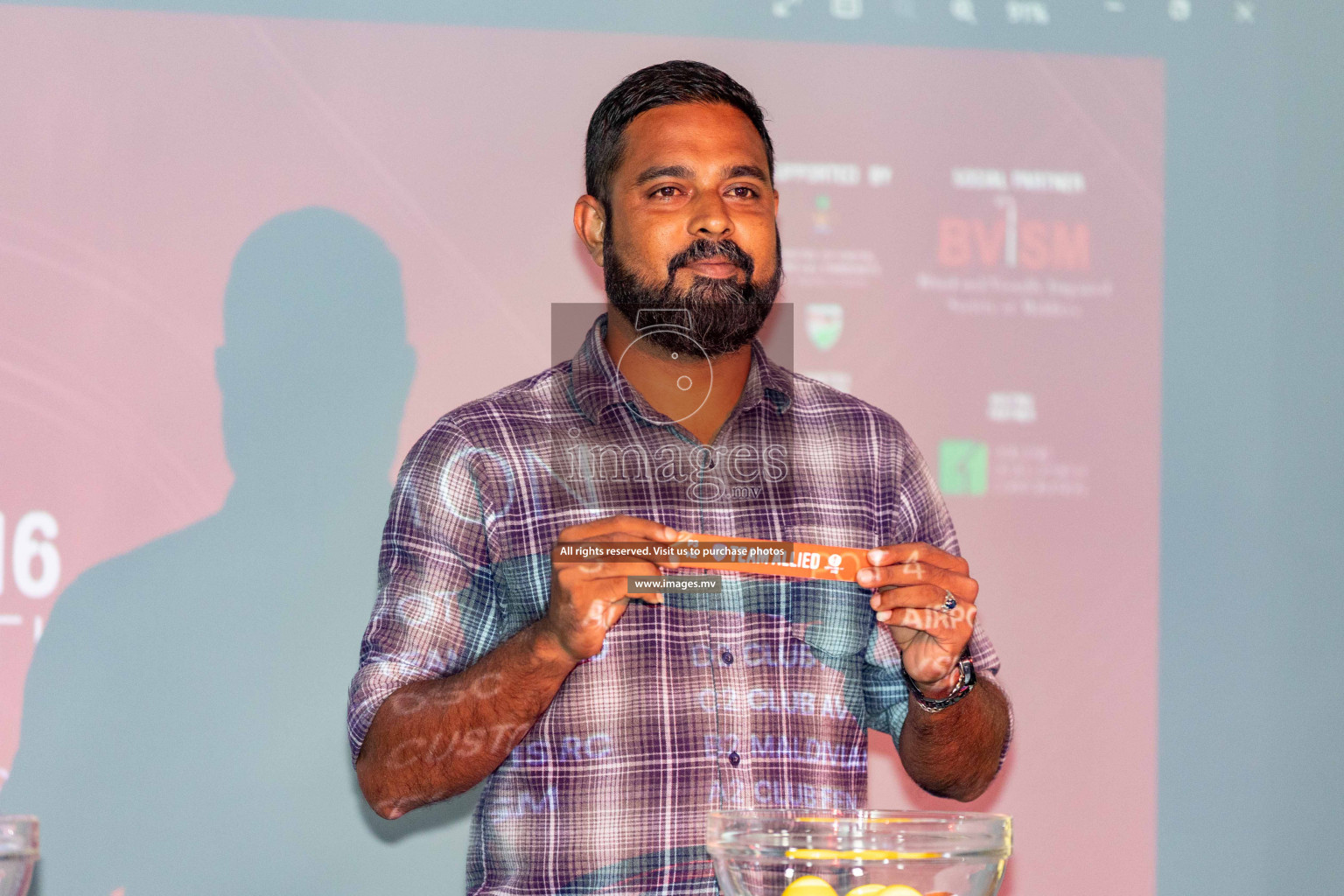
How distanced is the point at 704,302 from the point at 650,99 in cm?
31

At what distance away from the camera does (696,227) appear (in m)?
1.57

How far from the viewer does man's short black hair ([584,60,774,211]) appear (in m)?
1.68

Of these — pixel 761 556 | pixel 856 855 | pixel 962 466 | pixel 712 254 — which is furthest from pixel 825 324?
pixel 856 855

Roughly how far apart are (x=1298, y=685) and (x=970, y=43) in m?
1.76

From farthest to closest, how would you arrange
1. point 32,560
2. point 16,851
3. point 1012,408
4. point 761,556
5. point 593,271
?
point 1012,408, point 593,271, point 32,560, point 761,556, point 16,851

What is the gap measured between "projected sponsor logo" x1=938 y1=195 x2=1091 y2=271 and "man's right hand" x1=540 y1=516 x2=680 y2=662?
1.95m

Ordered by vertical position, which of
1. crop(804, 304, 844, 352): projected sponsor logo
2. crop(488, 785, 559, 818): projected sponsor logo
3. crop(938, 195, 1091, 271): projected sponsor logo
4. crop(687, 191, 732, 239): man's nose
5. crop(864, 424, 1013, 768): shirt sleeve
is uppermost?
crop(938, 195, 1091, 271): projected sponsor logo

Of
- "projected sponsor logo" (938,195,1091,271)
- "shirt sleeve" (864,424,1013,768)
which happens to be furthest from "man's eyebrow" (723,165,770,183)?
"projected sponsor logo" (938,195,1091,271)

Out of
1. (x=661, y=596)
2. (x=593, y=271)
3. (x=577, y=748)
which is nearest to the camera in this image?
(x=661, y=596)

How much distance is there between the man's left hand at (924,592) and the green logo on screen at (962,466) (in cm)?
164

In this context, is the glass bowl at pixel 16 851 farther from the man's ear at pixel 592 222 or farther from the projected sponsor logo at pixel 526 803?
the man's ear at pixel 592 222

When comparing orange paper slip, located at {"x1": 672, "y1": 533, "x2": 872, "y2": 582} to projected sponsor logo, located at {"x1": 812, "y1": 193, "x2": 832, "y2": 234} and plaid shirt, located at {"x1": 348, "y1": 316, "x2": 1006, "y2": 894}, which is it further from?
projected sponsor logo, located at {"x1": 812, "y1": 193, "x2": 832, "y2": 234}

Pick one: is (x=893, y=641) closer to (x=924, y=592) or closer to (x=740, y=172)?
(x=924, y=592)

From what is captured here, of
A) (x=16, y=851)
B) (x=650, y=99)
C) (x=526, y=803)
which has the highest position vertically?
(x=650, y=99)
